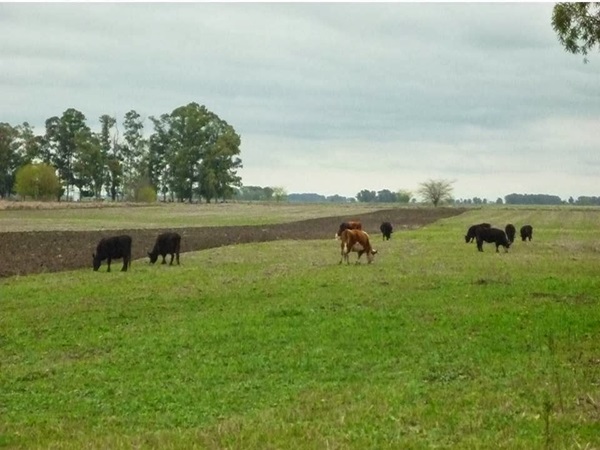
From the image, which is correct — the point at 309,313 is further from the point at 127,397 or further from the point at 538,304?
the point at 127,397

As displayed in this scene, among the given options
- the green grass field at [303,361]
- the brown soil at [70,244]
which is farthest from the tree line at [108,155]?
the green grass field at [303,361]

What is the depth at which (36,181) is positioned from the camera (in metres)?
109

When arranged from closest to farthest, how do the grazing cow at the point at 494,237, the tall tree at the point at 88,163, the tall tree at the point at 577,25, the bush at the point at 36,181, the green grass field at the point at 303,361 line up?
the green grass field at the point at 303,361 < the tall tree at the point at 577,25 < the grazing cow at the point at 494,237 < the bush at the point at 36,181 < the tall tree at the point at 88,163

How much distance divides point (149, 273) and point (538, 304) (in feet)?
43.9

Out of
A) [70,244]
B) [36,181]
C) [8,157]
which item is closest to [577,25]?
[70,244]

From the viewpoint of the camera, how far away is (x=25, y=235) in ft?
151

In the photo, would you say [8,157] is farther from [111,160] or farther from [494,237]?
[494,237]

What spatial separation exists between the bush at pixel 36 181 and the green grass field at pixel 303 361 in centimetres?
8904

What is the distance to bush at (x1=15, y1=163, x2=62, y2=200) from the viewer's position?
108688 millimetres

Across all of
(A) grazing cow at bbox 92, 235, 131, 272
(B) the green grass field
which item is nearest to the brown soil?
(A) grazing cow at bbox 92, 235, 131, 272

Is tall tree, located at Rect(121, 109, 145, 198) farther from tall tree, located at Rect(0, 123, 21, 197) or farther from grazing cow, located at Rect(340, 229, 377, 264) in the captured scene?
grazing cow, located at Rect(340, 229, 377, 264)

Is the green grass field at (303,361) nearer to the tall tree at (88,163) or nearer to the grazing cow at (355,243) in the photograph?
the grazing cow at (355,243)

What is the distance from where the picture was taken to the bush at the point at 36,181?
109 metres

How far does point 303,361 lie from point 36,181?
10329 centimetres
